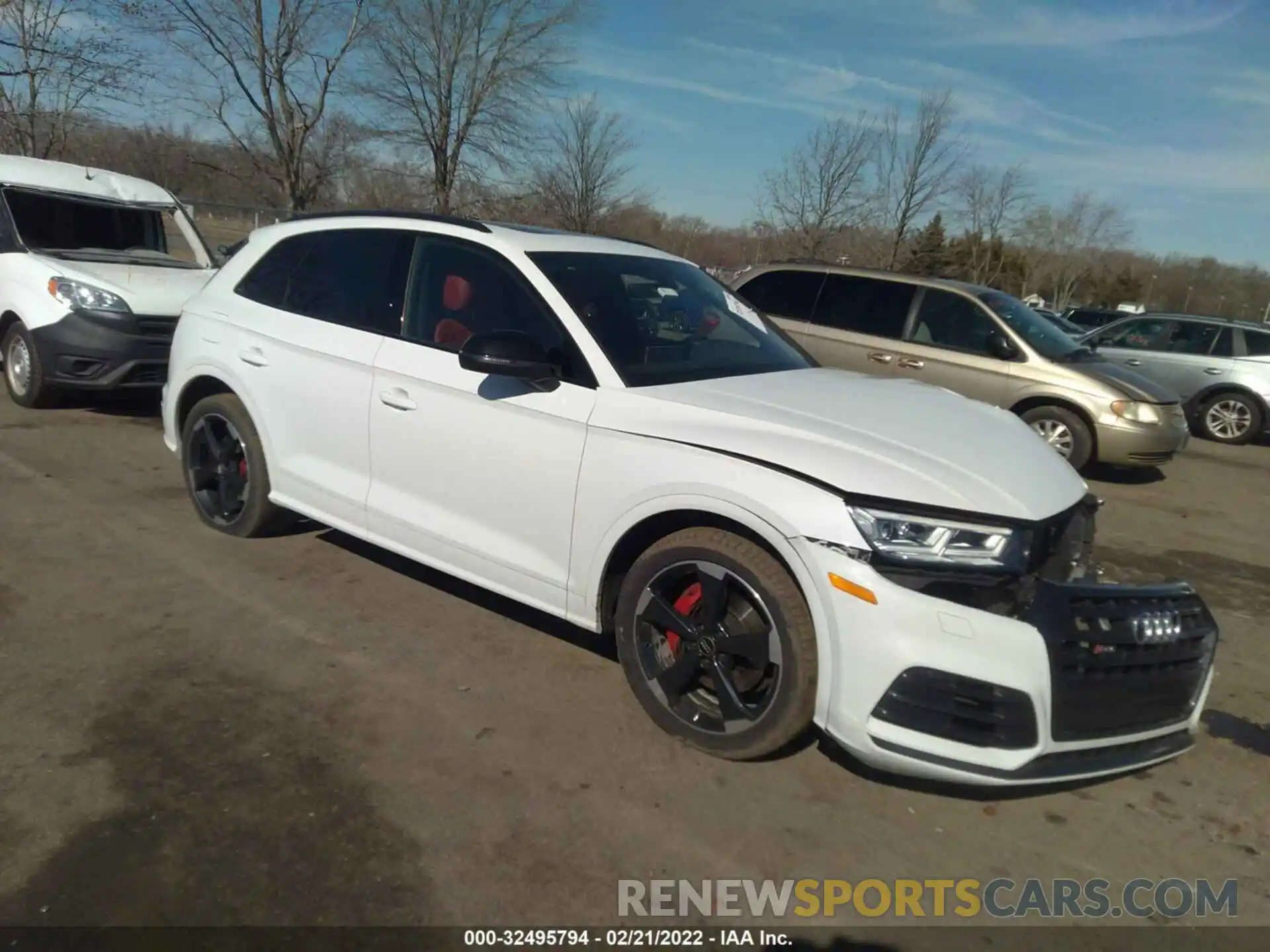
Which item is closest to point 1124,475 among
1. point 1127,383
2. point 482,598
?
point 1127,383

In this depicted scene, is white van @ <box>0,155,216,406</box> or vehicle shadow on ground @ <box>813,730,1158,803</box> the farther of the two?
white van @ <box>0,155,216,406</box>

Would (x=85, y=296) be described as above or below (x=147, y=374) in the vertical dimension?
above

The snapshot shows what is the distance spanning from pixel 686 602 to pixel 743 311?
1.89 metres

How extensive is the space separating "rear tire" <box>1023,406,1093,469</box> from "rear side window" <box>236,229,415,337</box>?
6.41 m

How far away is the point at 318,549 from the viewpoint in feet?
16.7

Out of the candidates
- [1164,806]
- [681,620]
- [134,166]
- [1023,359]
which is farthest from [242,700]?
[134,166]

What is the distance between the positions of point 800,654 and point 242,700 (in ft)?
6.87

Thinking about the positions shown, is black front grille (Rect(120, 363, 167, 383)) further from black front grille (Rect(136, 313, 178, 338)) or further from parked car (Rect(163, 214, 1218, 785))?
parked car (Rect(163, 214, 1218, 785))

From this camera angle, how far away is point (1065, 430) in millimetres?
8703

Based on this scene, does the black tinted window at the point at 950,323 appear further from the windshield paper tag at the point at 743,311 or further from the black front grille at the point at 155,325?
the black front grille at the point at 155,325

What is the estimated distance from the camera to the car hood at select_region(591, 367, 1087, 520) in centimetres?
295

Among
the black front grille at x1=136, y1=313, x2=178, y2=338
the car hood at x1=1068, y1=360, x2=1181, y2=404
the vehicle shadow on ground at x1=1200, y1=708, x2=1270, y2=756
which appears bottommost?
the vehicle shadow on ground at x1=1200, y1=708, x2=1270, y2=756

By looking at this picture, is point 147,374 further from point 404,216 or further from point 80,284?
point 404,216

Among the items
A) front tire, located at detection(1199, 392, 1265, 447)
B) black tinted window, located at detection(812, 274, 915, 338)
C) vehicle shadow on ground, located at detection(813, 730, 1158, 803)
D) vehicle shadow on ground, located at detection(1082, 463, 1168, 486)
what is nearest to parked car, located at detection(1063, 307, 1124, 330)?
front tire, located at detection(1199, 392, 1265, 447)
